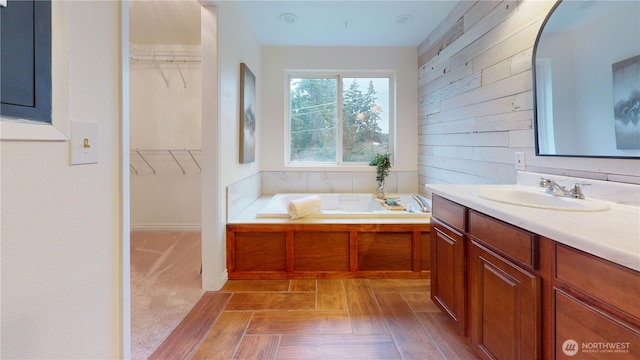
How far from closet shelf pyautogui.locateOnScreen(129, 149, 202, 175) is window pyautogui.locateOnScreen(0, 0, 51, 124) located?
314 cm

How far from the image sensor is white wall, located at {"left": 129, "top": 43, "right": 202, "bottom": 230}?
3646mm

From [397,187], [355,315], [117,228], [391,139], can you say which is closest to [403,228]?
[355,315]

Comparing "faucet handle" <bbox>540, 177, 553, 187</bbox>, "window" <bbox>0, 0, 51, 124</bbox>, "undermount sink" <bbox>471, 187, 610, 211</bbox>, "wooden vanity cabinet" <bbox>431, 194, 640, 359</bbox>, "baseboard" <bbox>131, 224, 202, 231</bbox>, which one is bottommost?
"baseboard" <bbox>131, 224, 202, 231</bbox>

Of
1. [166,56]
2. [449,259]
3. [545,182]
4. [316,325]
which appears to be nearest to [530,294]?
[449,259]

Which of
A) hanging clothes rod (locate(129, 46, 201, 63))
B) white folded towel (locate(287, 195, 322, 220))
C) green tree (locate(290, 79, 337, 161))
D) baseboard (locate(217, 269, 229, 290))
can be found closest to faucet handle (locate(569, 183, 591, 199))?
white folded towel (locate(287, 195, 322, 220))

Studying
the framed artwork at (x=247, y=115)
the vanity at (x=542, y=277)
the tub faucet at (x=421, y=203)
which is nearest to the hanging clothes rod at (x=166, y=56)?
the framed artwork at (x=247, y=115)

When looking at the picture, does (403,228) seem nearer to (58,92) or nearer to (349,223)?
(349,223)

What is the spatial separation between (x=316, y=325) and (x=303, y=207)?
990 millimetres

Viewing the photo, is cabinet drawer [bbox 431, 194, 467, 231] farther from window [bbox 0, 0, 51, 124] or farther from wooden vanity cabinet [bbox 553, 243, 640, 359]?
window [bbox 0, 0, 51, 124]

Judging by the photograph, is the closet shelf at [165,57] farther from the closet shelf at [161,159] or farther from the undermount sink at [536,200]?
the undermount sink at [536,200]

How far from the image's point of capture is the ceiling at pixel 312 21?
260cm

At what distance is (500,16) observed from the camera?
1.96 meters

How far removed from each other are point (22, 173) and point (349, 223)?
2039 mm

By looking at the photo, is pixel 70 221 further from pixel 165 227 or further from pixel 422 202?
pixel 165 227
